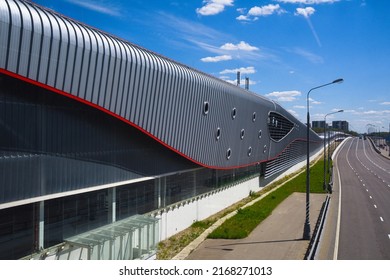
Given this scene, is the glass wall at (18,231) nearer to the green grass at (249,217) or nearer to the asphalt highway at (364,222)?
the green grass at (249,217)

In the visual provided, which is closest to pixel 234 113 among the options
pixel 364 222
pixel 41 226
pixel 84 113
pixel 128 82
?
pixel 364 222

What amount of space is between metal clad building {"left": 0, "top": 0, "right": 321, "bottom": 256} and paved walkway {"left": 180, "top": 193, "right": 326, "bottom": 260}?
4.02 metres

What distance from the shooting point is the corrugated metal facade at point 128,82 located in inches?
499

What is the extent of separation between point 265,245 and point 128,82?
448 inches

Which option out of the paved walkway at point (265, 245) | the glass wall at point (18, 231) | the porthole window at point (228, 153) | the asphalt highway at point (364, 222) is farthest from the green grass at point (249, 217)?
the glass wall at point (18, 231)

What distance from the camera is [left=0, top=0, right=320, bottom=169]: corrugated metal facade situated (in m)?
12.7

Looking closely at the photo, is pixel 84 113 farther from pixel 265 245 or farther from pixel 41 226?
pixel 265 245

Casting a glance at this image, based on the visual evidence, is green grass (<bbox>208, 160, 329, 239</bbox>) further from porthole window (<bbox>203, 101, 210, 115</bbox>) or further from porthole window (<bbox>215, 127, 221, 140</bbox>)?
porthole window (<bbox>203, 101, 210, 115</bbox>)

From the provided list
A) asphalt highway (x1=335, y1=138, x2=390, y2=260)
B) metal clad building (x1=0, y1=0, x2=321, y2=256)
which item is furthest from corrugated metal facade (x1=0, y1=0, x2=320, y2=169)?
asphalt highway (x1=335, y1=138, x2=390, y2=260)

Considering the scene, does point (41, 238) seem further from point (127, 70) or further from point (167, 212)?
point (167, 212)

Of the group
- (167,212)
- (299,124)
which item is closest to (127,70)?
(167,212)

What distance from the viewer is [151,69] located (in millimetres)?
19375

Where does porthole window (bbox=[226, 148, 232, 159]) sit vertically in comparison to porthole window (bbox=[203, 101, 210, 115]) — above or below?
below

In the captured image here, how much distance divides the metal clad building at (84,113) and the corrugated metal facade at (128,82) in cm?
4
